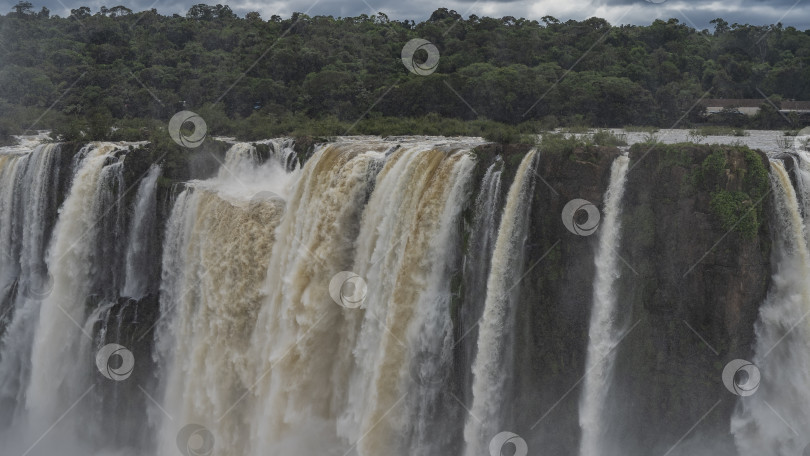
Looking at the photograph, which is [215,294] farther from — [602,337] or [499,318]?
[602,337]

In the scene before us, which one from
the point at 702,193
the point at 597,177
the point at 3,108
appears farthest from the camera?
the point at 3,108

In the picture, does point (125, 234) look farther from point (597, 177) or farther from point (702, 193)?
point (702, 193)

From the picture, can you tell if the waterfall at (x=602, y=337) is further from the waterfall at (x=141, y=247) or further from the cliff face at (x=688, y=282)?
the waterfall at (x=141, y=247)

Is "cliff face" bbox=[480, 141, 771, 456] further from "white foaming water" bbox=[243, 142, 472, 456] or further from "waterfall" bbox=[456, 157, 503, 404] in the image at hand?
"white foaming water" bbox=[243, 142, 472, 456]

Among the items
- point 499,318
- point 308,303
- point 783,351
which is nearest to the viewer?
point 783,351

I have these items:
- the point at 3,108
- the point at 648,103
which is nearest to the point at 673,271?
the point at 648,103

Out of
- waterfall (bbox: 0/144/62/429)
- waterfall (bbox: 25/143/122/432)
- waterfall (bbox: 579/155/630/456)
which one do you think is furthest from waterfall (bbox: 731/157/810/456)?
waterfall (bbox: 0/144/62/429)

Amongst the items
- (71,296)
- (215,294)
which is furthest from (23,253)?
(215,294)
